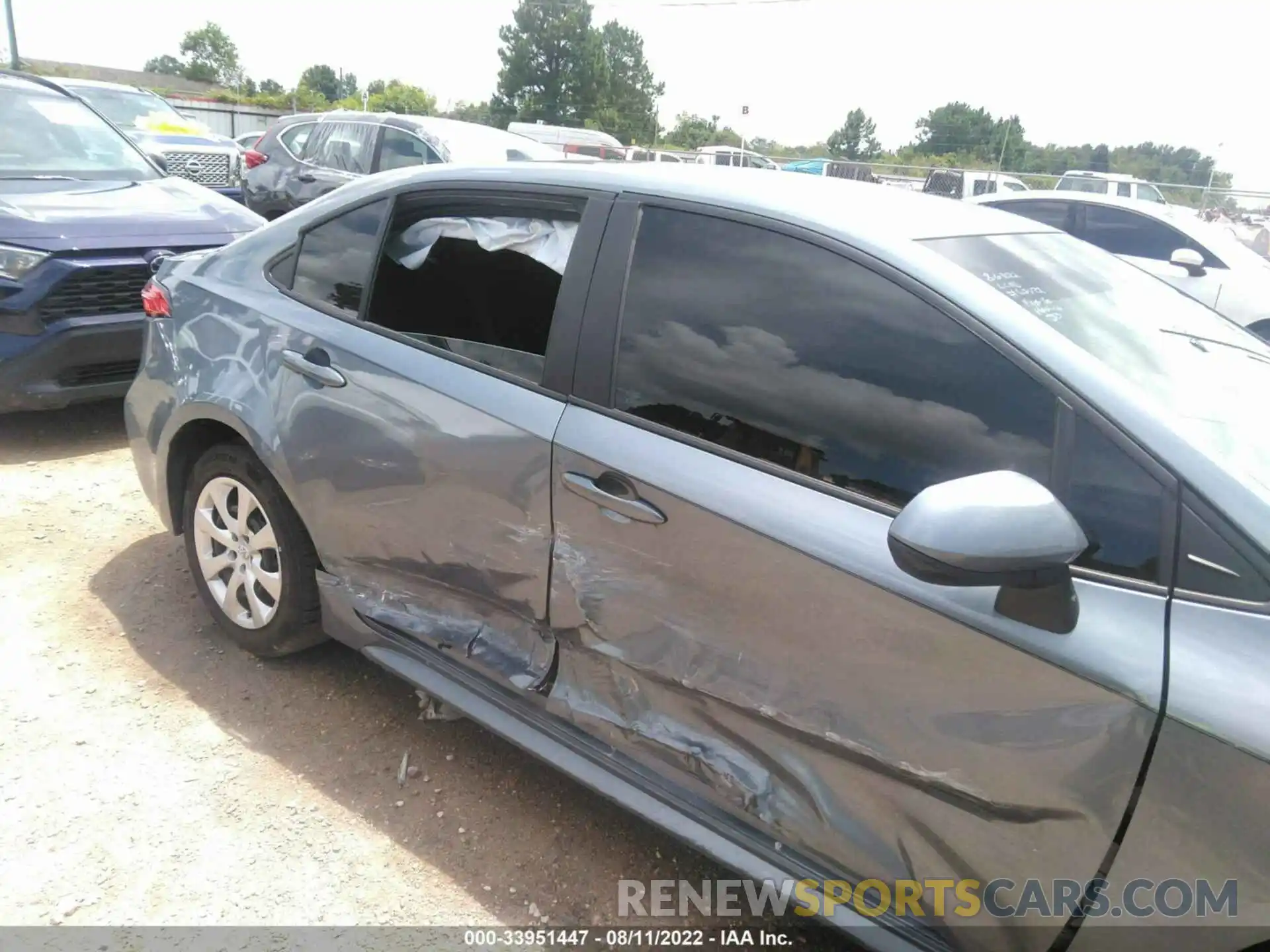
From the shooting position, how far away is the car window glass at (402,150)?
9.38 metres

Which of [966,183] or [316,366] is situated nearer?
[316,366]

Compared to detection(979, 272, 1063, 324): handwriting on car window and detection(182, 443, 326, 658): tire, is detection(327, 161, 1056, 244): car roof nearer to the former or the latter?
detection(979, 272, 1063, 324): handwriting on car window

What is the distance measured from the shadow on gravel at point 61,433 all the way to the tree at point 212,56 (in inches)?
3910

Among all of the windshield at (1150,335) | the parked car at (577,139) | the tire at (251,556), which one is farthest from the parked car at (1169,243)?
the parked car at (577,139)

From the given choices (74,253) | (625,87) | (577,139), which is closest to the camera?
(74,253)

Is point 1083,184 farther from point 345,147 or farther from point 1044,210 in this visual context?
point 345,147

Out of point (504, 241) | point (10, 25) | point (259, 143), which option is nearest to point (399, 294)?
point (504, 241)

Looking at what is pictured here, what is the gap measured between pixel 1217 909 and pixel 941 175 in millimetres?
19939

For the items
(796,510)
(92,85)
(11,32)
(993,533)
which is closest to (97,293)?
(796,510)

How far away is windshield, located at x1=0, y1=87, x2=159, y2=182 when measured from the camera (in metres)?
5.55

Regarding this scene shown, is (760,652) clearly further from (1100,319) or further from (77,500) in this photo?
(77,500)

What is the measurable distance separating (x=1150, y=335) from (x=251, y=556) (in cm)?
277

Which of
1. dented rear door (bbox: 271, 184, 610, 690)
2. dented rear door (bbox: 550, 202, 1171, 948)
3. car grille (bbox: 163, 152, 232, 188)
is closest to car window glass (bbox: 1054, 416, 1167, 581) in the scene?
dented rear door (bbox: 550, 202, 1171, 948)

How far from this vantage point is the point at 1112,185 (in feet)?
58.7
